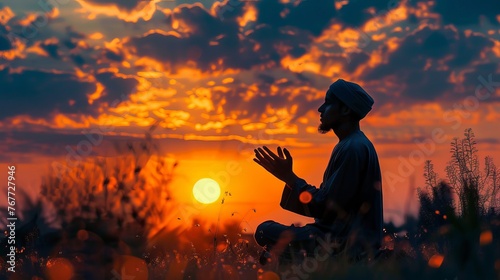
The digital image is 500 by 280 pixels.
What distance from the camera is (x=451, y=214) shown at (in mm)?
3459

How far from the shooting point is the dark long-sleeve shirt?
7.64m

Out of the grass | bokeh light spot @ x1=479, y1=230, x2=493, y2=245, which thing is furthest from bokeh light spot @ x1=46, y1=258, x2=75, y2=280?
bokeh light spot @ x1=479, y1=230, x2=493, y2=245

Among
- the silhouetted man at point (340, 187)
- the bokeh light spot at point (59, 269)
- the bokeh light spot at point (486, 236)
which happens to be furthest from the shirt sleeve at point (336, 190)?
the bokeh light spot at point (486, 236)

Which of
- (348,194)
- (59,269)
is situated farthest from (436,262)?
(348,194)

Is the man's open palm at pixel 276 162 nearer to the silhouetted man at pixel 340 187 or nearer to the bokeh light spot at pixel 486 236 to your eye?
the silhouetted man at pixel 340 187

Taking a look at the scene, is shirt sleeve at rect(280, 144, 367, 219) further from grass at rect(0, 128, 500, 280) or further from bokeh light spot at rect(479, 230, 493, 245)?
bokeh light spot at rect(479, 230, 493, 245)

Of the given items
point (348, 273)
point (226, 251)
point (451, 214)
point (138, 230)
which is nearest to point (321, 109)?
point (226, 251)

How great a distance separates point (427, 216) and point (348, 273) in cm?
784

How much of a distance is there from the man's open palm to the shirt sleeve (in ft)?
0.71

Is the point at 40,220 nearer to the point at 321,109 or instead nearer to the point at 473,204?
the point at 473,204

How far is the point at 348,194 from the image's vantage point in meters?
7.63

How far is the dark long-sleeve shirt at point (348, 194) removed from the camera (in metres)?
7.64

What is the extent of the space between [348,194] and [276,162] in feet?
2.74

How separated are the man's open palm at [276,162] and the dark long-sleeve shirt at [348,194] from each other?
8.9 inches
